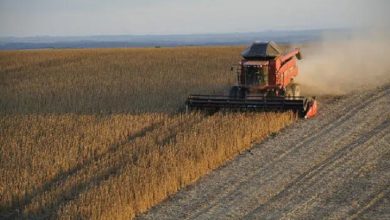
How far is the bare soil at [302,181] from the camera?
25.3ft

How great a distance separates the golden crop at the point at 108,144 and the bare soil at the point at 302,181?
16.6 inches

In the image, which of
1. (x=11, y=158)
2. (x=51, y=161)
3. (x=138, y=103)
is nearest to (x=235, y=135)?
(x=51, y=161)

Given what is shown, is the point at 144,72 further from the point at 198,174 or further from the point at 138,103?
the point at 198,174

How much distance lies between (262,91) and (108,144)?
573 cm

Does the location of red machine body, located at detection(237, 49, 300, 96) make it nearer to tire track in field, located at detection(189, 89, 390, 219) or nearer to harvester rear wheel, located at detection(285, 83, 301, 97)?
harvester rear wheel, located at detection(285, 83, 301, 97)

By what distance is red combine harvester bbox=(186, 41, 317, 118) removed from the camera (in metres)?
14.2

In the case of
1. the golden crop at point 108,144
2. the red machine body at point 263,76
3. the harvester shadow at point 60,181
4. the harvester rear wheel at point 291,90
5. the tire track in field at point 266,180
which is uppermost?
the red machine body at point 263,76

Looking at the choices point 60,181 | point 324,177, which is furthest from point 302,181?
point 60,181

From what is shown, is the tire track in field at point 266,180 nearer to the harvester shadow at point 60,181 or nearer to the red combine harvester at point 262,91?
the harvester shadow at point 60,181

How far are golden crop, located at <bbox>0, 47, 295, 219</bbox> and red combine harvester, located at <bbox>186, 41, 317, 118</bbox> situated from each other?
48 cm

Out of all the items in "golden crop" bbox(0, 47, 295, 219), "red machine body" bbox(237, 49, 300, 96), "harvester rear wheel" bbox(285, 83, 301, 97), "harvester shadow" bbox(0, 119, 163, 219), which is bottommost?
"harvester shadow" bbox(0, 119, 163, 219)

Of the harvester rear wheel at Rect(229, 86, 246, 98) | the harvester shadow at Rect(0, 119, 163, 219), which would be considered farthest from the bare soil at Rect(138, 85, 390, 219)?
the harvester rear wheel at Rect(229, 86, 246, 98)

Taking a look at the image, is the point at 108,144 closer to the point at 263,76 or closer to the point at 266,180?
the point at 266,180

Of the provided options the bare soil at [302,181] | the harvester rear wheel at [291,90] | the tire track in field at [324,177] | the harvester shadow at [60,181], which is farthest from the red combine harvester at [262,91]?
the harvester shadow at [60,181]
